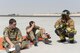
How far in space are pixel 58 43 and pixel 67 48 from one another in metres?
0.79

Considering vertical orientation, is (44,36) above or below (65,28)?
below

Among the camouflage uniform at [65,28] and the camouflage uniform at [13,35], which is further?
the camouflage uniform at [65,28]

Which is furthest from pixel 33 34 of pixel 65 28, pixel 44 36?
pixel 65 28

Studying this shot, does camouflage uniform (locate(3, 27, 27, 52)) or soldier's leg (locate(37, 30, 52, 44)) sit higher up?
camouflage uniform (locate(3, 27, 27, 52))

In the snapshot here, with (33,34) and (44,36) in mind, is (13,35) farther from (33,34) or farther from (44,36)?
(44,36)

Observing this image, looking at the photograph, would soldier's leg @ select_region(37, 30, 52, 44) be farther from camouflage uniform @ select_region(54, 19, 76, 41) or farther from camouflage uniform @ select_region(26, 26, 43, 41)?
camouflage uniform @ select_region(54, 19, 76, 41)

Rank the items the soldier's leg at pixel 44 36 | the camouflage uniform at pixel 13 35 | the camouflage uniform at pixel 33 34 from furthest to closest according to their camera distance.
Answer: the soldier's leg at pixel 44 36, the camouflage uniform at pixel 33 34, the camouflage uniform at pixel 13 35

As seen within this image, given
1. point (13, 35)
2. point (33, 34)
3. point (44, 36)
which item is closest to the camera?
point (13, 35)

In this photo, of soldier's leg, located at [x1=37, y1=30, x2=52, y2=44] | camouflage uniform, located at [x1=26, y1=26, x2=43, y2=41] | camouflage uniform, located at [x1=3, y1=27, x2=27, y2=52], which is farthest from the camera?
soldier's leg, located at [x1=37, y1=30, x2=52, y2=44]

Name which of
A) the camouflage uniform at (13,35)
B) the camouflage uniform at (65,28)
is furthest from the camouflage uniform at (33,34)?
the camouflage uniform at (13,35)

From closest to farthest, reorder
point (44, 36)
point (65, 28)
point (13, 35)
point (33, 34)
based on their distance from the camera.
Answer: point (13, 35) < point (33, 34) < point (44, 36) < point (65, 28)

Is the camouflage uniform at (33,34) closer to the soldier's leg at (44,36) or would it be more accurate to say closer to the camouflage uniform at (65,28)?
the soldier's leg at (44,36)

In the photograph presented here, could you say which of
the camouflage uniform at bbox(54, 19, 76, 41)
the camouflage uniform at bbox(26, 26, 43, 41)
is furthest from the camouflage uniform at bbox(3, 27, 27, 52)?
the camouflage uniform at bbox(54, 19, 76, 41)

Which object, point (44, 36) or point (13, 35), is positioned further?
point (44, 36)
